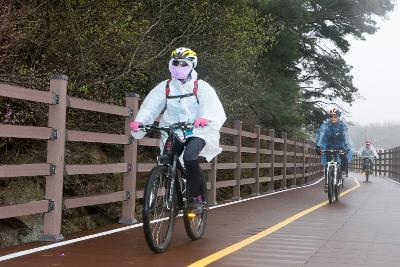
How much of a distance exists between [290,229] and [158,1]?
6.70 meters

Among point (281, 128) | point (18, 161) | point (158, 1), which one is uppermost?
point (158, 1)

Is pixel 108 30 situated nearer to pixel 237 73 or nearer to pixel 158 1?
pixel 158 1

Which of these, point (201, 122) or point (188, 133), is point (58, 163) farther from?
point (201, 122)

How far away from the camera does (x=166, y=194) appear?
595cm

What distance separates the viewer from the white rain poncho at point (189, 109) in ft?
20.6

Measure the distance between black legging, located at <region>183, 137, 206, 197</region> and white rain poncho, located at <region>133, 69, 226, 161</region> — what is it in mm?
91

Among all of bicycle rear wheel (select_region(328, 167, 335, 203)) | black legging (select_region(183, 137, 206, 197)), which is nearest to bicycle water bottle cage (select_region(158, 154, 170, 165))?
black legging (select_region(183, 137, 206, 197))

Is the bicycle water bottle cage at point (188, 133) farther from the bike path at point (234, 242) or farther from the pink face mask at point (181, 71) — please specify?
the bike path at point (234, 242)

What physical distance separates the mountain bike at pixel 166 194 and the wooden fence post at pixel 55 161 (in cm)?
90

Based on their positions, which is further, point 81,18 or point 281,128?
point 281,128

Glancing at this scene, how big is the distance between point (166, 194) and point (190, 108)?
99 centimetres

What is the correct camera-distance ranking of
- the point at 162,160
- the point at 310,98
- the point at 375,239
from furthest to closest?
the point at 310,98
the point at 375,239
the point at 162,160

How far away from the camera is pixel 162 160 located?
5.99 meters

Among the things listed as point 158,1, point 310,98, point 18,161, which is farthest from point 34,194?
point 310,98
